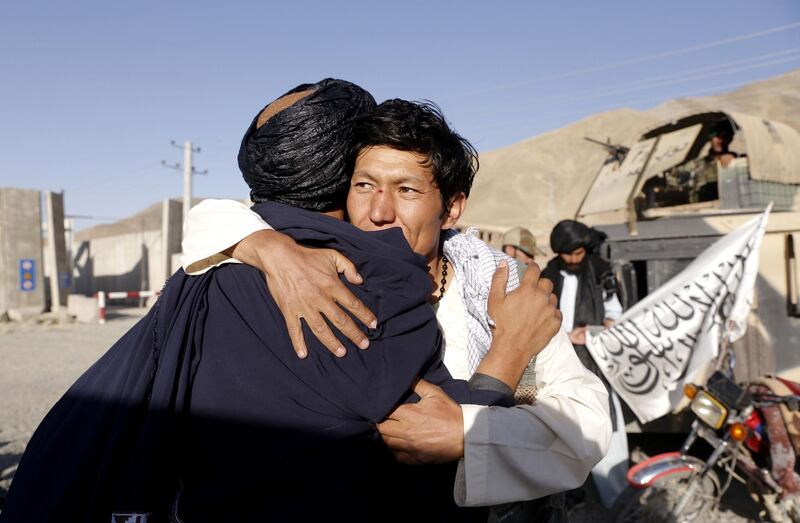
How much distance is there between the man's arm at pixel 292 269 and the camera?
3.59 ft

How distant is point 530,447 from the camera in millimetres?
1272

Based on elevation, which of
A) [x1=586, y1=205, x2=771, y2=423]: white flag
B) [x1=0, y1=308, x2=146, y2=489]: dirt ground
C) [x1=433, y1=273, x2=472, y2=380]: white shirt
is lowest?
[x1=0, y1=308, x2=146, y2=489]: dirt ground

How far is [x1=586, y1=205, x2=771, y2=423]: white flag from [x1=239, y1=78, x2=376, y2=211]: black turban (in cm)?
353

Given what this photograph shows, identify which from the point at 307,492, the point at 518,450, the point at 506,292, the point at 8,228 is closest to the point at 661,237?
the point at 506,292

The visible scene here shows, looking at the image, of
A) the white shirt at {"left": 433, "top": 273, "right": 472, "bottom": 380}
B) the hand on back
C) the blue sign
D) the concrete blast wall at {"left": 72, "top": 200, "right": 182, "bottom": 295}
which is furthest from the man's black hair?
the concrete blast wall at {"left": 72, "top": 200, "right": 182, "bottom": 295}

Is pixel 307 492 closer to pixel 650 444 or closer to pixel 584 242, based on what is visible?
pixel 584 242

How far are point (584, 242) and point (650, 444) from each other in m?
2.22

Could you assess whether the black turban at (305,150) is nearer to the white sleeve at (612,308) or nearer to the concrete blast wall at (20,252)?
the white sleeve at (612,308)

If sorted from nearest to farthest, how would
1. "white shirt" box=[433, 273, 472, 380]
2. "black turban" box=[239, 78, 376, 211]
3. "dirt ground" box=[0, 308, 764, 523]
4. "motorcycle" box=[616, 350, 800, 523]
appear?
"black turban" box=[239, 78, 376, 211]
"white shirt" box=[433, 273, 472, 380]
"motorcycle" box=[616, 350, 800, 523]
"dirt ground" box=[0, 308, 764, 523]

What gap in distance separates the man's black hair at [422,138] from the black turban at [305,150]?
0.07 m

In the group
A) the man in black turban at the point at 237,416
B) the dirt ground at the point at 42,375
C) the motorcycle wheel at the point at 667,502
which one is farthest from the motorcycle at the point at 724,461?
the man in black turban at the point at 237,416

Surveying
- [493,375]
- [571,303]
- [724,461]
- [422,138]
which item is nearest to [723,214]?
[571,303]

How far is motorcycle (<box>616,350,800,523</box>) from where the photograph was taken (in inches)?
141

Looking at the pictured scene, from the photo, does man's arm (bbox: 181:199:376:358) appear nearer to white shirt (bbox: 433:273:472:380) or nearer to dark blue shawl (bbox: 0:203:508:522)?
dark blue shawl (bbox: 0:203:508:522)
